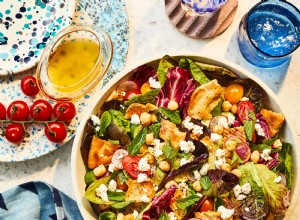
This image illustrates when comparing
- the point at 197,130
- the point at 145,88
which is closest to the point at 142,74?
the point at 145,88

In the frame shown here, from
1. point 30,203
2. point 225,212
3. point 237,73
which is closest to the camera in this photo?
point 225,212

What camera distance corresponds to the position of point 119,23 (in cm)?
205

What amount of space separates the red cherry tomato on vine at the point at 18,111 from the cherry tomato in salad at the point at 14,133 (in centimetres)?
3

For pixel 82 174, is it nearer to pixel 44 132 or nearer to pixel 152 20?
pixel 44 132

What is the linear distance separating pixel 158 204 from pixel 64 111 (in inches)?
19.4

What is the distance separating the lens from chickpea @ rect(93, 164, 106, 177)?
1.83 meters

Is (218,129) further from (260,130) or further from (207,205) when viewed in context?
(207,205)

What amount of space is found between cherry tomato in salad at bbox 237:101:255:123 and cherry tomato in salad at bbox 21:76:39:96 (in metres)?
0.71

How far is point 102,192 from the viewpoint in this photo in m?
1.80

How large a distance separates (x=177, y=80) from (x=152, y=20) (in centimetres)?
37

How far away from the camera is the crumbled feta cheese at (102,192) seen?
1.79 m

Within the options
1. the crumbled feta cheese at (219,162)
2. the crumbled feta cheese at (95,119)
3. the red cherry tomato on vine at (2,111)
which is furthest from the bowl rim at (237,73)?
the red cherry tomato on vine at (2,111)

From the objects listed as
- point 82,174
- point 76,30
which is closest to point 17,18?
point 76,30

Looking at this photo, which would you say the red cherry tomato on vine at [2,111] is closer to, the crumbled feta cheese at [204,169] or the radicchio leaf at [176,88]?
the radicchio leaf at [176,88]
